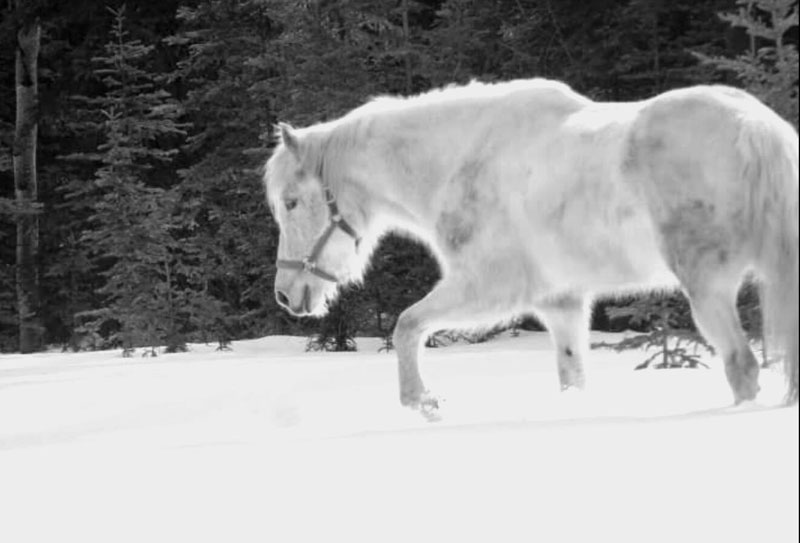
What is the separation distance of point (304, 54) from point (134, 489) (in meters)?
A: 9.45

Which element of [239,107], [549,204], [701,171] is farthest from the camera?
[239,107]

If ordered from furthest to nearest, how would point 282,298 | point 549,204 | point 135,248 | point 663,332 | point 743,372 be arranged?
point 135,248, point 663,332, point 282,298, point 549,204, point 743,372

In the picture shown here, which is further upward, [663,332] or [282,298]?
[282,298]

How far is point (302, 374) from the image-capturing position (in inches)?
355

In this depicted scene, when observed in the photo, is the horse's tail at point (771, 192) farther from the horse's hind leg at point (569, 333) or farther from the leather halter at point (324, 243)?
the leather halter at point (324, 243)

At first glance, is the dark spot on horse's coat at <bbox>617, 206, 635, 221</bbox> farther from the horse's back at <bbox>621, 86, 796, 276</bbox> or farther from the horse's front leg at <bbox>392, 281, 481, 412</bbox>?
the horse's front leg at <bbox>392, 281, 481, 412</bbox>

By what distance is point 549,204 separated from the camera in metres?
4.82

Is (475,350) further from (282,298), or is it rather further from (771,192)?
(771,192)

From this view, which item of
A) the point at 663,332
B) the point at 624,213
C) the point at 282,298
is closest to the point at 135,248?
the point at 663,332

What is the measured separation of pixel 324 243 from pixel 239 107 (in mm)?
12022

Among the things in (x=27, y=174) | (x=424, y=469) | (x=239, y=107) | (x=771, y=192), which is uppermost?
(x=239, y=107)

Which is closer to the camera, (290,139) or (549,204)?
(549,204)

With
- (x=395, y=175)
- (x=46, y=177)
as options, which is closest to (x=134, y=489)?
(x=395, y=175)

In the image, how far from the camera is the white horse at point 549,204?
4.05 metres
